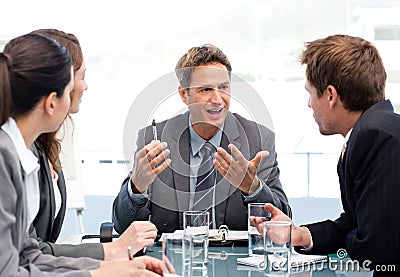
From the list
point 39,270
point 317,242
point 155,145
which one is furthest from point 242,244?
point 39,270

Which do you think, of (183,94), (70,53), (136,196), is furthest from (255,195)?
(70,53)

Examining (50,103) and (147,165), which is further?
(147,165)

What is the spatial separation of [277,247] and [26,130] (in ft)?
2.23

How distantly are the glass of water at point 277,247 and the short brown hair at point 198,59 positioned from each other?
1009 mm

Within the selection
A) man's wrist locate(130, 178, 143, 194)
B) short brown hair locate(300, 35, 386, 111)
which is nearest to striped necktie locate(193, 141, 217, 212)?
man's wrist locate(130, 178, 143, 194)

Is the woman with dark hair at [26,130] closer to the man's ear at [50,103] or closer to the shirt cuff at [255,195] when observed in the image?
the man's ear at [50,103]

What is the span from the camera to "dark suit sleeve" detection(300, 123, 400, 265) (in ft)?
5.50

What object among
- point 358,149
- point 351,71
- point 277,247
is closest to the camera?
point 277,247

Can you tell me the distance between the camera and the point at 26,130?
1.43m

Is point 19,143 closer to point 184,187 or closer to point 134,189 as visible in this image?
point 134,189

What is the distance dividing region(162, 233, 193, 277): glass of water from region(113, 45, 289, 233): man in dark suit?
30.2 inches

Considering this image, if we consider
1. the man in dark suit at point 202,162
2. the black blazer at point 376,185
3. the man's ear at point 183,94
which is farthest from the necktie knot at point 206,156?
the black blazer at point 376,185

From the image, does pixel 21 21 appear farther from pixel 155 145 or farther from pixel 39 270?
pixel 39 270

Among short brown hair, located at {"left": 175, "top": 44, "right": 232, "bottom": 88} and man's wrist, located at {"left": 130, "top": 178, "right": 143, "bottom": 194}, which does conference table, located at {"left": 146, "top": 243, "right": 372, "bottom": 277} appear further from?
short brown hair, located at {"left": 175, "top": 44, "right": 232, "bottom": 88}
